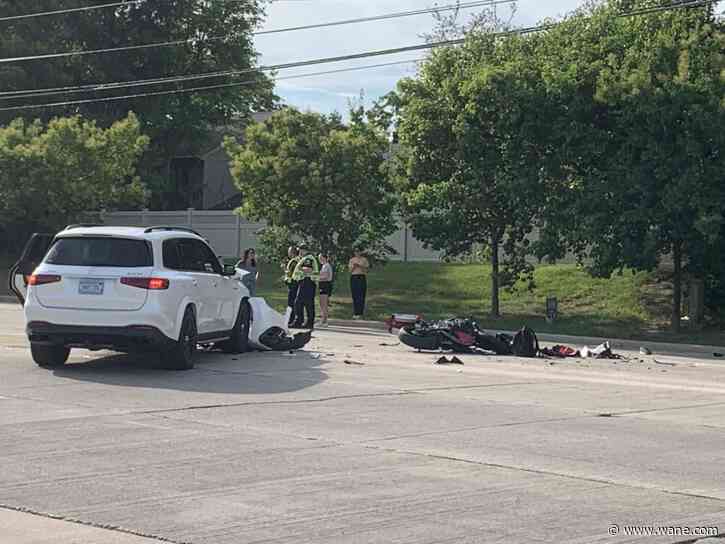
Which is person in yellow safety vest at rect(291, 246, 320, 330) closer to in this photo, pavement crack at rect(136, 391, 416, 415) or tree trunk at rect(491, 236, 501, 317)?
tree trunk at rect(491, 236, 501, 317)

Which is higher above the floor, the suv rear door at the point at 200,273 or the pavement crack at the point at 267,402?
the suv rear door at the point at 200,273

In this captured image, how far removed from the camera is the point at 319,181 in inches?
1303

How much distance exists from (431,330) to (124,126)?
27.4m

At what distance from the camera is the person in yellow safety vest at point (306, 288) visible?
1037 inches

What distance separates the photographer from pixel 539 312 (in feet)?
103

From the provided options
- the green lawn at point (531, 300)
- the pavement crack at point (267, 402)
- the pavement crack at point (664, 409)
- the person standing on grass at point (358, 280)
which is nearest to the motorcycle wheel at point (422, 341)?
the pavement crack at point (267, 402)

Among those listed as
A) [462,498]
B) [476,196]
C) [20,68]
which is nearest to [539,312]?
[476,196]

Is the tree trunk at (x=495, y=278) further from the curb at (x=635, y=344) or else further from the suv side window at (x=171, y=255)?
the suv side window at (x=171, y=255)

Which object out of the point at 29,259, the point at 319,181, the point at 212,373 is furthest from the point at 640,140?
the point at 212,373

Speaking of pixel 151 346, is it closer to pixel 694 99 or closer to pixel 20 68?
pixel 694 99

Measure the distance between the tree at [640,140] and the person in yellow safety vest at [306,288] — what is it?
5.70 metres

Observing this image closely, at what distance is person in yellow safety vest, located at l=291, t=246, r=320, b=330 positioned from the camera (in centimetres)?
2633

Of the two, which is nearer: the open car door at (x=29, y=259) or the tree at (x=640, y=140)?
the open car door at (x=29, y=259)

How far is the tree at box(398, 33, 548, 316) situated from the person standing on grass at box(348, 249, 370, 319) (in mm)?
1823
